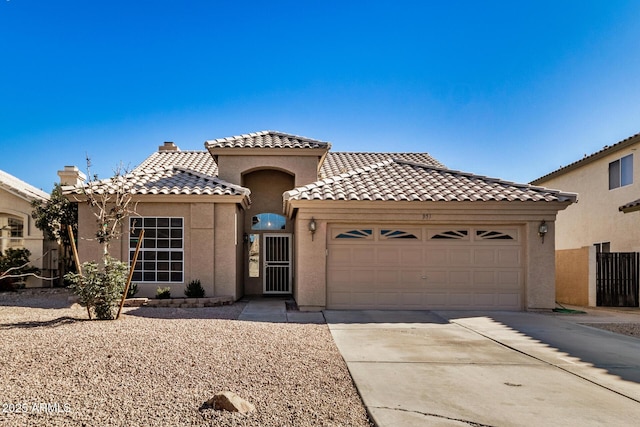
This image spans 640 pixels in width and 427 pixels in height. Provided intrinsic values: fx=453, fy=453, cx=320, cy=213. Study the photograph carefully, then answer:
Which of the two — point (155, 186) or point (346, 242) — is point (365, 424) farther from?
point (155, 186)

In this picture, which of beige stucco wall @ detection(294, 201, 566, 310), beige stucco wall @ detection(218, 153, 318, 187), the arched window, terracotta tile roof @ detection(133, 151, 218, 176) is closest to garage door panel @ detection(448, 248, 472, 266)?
beige stucco wall @ detection(294, 201, 566, 310)

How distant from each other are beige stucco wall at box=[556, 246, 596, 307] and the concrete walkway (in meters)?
9.26

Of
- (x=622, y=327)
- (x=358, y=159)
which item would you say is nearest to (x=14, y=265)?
(x=358, y=159)

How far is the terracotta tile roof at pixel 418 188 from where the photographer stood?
40.3 ft

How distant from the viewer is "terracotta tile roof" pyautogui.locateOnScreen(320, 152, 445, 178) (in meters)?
19.7

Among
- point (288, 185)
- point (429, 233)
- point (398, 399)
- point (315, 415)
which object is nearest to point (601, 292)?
point (429, 233)

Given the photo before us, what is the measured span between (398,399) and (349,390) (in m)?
0.60

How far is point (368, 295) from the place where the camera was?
40.9 ft

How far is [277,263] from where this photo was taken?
652 inches

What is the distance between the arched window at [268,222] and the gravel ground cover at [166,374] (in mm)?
7321

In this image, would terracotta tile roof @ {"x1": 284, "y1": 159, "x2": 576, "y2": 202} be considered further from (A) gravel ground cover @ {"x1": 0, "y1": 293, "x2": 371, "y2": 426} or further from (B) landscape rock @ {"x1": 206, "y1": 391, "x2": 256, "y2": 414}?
(B) landscape rock @ {"x1": 206, "y1": 391, "x2": 256, "y2": 414}

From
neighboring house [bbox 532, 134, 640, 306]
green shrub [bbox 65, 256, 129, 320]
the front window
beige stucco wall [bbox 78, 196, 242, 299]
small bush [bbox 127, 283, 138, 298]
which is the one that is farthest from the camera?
the front window

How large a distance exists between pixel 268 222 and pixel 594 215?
13.7m

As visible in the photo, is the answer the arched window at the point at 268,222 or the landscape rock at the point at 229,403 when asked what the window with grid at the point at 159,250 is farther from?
the landscape rock at the point at 229,403
